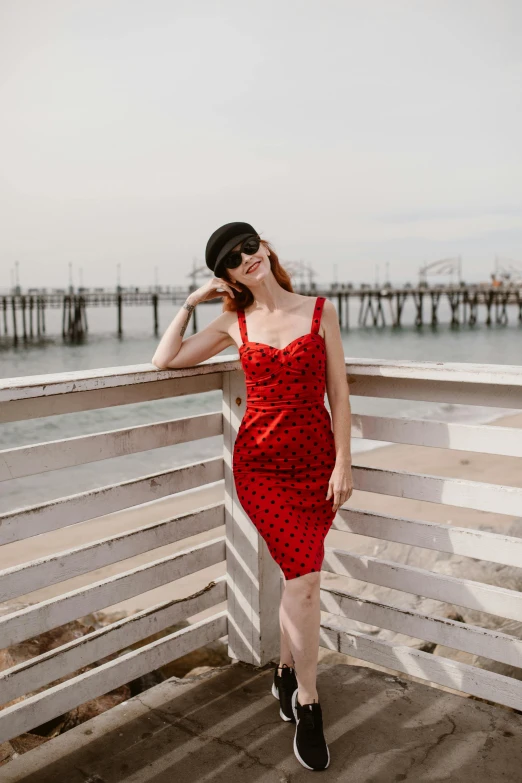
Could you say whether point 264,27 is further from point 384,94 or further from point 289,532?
point 384,94

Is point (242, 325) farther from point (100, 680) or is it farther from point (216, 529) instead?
point (216, 529)

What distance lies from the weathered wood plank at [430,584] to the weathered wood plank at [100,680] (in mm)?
555

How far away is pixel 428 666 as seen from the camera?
100 inches

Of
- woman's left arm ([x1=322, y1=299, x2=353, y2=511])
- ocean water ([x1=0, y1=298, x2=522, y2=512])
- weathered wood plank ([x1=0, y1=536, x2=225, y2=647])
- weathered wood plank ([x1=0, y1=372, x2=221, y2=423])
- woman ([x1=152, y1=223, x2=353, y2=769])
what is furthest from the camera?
ocean water ([x1=0, y1=298, x2=522, y2=512])

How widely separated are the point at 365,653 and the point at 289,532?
0.82 metres

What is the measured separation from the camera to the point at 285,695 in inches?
96.7

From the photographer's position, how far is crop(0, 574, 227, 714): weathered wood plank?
210cm

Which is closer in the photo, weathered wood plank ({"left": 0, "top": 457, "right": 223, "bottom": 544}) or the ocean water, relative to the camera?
weathered wood plank ({"left": 0, "top": 457, "right": 223, "bottom": 544})

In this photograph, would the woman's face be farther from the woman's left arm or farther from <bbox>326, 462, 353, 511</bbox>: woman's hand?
<bbox>326, 462, 353, 511</bbox>: woman's hand

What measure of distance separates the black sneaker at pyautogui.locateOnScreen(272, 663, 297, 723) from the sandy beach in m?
1.22

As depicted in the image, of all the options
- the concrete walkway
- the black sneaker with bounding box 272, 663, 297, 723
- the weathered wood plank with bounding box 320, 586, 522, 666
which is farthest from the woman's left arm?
the concrete walkway

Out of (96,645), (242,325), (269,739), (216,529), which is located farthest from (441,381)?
(216,529)

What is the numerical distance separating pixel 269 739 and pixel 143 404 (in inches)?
796

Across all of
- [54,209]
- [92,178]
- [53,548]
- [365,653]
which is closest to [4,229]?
[54,209]
